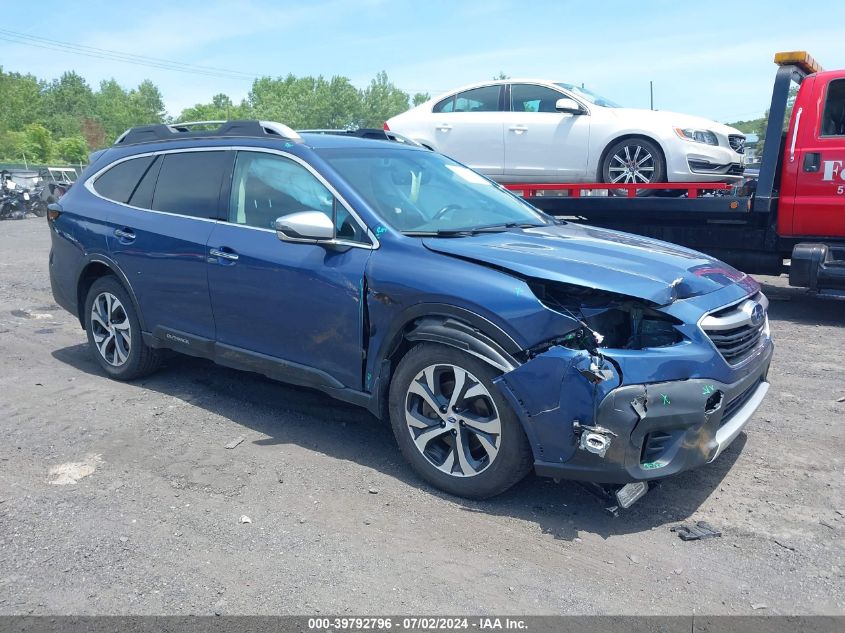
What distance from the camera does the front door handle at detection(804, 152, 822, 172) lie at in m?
7.69

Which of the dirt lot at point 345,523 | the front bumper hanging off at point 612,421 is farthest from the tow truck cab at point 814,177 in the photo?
the front bumper hanging off at point 612,421

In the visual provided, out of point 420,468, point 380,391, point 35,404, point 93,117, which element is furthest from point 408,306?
point 93,117

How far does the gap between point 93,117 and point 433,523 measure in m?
113

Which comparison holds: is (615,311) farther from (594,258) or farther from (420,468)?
(420,468)

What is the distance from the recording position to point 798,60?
25.8 feet

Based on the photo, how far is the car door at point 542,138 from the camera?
9.12m

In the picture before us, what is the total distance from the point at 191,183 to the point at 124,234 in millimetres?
714

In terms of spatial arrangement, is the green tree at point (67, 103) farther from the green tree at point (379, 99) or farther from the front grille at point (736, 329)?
the front grille at point (736, 329)

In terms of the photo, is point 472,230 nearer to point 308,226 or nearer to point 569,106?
point 308,226

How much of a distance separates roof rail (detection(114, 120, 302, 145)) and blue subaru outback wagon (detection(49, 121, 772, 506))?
0.03 metres

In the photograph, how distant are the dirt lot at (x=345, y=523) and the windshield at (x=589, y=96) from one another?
4864 mm

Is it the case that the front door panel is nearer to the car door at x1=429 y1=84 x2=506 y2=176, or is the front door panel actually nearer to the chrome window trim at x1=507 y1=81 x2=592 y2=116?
the car door at x1=429 y1=84 x2=506 y2=176

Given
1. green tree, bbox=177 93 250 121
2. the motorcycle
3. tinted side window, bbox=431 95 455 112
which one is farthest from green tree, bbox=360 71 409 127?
tinted side window, bbox=431 95 455 112

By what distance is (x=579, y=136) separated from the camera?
29.8 ft
